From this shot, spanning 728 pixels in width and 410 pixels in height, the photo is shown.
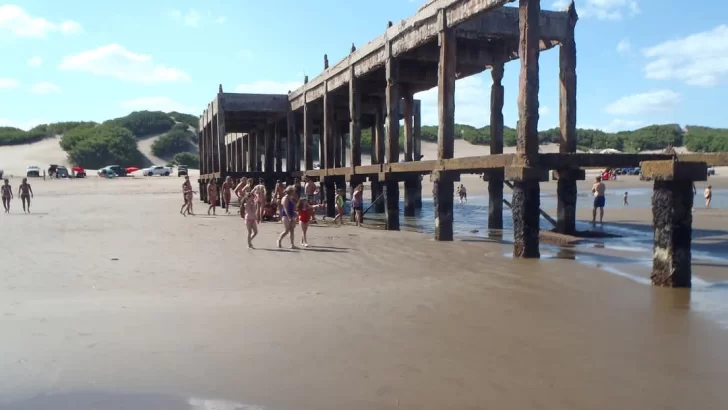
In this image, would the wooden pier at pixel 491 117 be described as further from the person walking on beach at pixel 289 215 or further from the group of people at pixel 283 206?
the person walking on beach at pixel 289 215

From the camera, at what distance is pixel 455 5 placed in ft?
42.1

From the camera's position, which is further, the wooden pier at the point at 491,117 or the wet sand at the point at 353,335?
the wooden pier at the point at 491,117

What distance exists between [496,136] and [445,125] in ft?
13.0

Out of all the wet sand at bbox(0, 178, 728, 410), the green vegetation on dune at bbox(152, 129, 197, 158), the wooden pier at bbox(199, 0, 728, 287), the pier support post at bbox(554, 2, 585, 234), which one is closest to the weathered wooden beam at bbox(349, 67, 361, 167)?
the wooden pier at bbox(199, 0, 728, 287)

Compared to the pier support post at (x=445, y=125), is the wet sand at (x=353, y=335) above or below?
below

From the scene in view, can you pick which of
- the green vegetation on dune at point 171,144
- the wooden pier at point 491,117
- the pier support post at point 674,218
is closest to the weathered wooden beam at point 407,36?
the wooden pier at point 491,117

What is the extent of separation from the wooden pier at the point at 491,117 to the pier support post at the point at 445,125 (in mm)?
23

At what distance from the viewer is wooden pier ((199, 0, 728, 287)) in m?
8.23

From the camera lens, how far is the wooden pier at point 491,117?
823 centimetres

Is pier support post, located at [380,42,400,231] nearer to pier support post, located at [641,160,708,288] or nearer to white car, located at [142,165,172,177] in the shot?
pier support post, located at [641,160,708,288]

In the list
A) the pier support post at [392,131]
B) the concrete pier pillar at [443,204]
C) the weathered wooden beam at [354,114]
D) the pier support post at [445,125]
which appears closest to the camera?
the pier support post at [445,125]

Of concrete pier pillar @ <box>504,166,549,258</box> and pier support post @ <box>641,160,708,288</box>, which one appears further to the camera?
concrete pier pillar @ <box>504,166,549,258</box>

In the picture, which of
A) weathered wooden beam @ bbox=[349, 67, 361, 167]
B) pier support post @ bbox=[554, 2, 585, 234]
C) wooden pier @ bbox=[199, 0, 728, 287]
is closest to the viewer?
wooden pier @ bbox=[199, 0, 728, 287]

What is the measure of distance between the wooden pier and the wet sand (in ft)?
3.53
